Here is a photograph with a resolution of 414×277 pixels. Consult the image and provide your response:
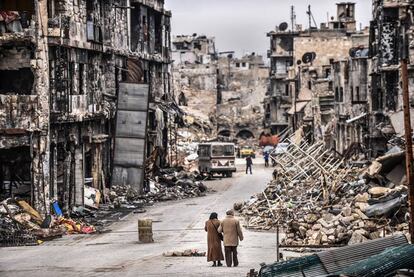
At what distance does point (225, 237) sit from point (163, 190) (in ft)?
90.0

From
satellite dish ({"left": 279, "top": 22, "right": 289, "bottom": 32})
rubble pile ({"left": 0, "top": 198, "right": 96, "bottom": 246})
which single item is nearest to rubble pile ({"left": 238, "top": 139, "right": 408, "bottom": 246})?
rubble pile ({"left": 0, "top": 198, "right": 96, "bottom": 246})

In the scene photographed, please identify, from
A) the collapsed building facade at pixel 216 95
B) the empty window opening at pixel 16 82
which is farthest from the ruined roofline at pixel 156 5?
the collapsed building facade at pixel 216 95

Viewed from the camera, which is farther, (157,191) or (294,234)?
(157,191)

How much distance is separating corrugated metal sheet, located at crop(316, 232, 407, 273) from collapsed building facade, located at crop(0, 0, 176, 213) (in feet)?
42.9

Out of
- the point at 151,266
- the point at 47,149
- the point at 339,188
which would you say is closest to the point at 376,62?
the point at 339,188

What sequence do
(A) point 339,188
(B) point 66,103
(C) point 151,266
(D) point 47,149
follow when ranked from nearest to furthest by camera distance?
1. (C) point 151,266
2. (A) point 339,188
3. (D) point 47,149
4. (B) point 66,103

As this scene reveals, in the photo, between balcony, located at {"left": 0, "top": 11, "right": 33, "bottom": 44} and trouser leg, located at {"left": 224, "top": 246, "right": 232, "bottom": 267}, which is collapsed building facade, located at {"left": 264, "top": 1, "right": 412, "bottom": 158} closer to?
balcony, located at {"left": 0, "top": 11, "right": 33, "bottom": 44}

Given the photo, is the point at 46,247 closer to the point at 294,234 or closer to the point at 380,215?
the point at 294,234

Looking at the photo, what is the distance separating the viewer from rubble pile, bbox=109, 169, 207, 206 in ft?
155

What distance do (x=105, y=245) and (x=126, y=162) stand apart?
1748 centimetres

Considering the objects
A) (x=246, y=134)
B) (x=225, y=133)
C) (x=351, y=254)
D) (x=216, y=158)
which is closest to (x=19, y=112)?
(x=351, y=254)

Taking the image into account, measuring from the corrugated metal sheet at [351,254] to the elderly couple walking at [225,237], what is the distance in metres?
4.64

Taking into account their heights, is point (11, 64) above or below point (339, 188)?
above

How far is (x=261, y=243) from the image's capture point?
2992cm
